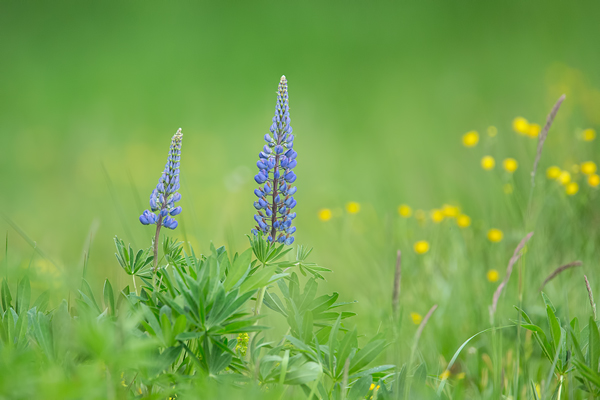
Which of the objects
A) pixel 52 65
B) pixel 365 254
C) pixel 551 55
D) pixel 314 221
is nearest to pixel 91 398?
pixel 365 254

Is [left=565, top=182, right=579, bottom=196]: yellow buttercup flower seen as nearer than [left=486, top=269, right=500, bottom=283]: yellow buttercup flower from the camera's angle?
No

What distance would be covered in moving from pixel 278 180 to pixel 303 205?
344 centimetres

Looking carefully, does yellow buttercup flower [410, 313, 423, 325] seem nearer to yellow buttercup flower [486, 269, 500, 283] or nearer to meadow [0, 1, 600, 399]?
meadow [0, 1, 600, 399]

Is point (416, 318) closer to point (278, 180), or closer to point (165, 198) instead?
point (278, 180)

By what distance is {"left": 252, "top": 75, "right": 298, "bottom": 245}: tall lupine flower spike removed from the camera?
1.53 m

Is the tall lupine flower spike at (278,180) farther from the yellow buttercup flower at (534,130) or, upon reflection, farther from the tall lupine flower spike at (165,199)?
the yellow buttercup flower at (534,130)

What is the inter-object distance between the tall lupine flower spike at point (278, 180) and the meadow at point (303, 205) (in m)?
0.01

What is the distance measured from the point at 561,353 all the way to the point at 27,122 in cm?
595

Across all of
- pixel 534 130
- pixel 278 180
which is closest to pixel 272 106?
pixel 534 130

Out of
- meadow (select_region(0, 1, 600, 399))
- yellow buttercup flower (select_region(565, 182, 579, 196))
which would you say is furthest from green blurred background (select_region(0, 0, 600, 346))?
yellow buttercup flower (select_region(565, 182, 579, 196))

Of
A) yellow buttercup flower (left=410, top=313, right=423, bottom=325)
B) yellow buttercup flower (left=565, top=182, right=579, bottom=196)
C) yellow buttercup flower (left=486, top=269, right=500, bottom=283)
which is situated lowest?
yellow buttercup flower (left=410, top=313, right=423, bottom=325)

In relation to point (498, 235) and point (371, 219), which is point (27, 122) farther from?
point (498, 235)

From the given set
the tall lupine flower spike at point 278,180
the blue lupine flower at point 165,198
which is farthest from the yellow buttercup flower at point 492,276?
the blue lupine flower at point 165,198

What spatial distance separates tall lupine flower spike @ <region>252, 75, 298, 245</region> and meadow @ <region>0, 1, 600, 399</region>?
12 millimetres
